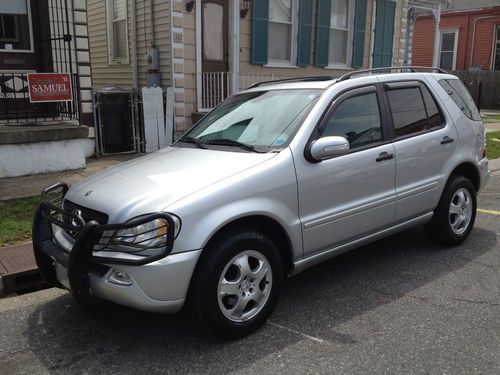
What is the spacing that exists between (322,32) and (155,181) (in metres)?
10.1

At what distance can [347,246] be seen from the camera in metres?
4.20

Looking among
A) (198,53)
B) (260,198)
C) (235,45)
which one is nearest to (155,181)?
(260,198)

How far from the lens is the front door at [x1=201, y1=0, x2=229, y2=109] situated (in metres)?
11.0

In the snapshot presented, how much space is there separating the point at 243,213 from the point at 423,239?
299 cm

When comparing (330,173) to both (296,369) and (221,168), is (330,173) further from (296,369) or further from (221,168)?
(296,369)

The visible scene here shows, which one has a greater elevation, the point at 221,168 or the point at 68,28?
the point at 68,28

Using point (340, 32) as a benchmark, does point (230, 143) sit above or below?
below

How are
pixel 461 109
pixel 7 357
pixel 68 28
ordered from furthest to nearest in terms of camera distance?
1. pixel 68 28
2. pixel 461 109
3. pixel 7 357

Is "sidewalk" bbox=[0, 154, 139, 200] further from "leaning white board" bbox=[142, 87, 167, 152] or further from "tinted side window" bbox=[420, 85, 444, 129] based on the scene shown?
"tinted side window" bbox=[420, 85, 444, 129]

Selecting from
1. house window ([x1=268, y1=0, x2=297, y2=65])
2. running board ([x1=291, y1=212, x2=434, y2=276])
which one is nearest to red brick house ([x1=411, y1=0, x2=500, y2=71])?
house window ([x1=268, y1=0, x2=297, y2=65])

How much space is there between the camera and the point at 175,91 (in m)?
10.7

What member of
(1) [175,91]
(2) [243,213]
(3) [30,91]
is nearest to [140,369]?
(2) [243,213]

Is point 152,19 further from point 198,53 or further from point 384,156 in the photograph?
point 384,156

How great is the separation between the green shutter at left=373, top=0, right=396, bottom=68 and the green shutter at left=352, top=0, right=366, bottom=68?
640 millimetres
